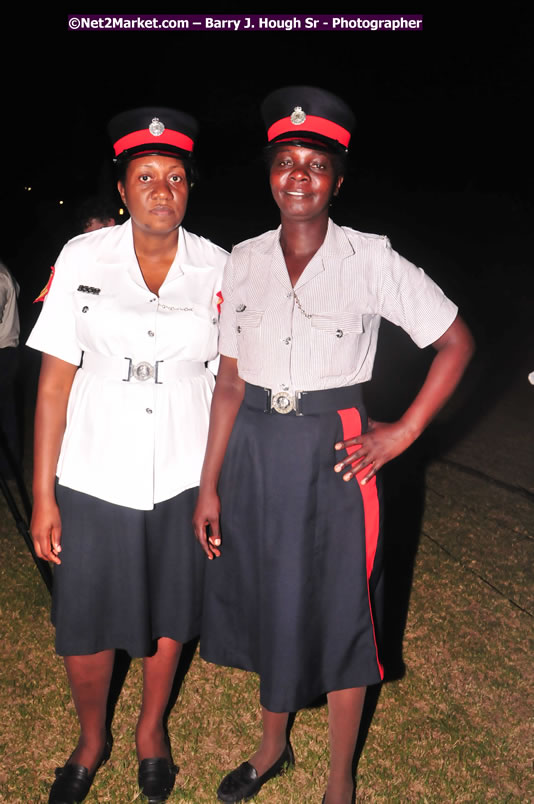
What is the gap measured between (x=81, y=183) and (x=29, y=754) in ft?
155

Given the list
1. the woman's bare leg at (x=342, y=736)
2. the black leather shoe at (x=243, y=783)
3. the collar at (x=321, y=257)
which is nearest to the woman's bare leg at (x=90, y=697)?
the black leather shoe at (x=243, y=783)

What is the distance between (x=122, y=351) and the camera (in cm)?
223

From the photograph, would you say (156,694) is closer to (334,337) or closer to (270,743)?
(270,743)

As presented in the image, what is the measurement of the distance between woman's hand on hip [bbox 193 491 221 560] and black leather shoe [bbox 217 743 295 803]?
36.4 inches

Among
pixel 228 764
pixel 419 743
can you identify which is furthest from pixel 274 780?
pixel 419 743

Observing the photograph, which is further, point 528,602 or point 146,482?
point 528,602

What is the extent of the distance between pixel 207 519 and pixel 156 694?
0.78m

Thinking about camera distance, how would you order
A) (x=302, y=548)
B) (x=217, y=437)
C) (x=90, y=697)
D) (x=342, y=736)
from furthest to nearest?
1. (x=90, y=697)
2. (x=342, y=736)
3. (x=217, y=437)
4. (x=302, y=548)

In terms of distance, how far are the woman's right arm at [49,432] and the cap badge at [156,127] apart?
0.80m

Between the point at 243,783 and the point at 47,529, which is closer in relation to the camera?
the point at 47,529

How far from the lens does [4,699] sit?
3189 millimetres

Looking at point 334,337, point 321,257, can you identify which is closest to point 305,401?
point 334,337

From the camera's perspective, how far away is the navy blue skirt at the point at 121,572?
2.31 m

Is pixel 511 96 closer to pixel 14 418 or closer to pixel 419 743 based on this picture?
pixel 14 418
